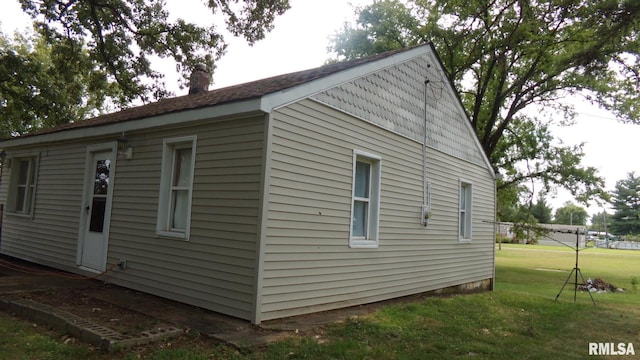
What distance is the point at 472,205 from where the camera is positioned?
445 inches

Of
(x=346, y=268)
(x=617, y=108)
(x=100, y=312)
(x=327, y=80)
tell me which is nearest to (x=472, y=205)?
(x=346, y=268)

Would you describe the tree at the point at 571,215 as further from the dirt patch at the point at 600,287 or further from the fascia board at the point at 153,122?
the fascia board at the point at 153,122

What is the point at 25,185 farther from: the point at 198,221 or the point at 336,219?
the point at 336,219

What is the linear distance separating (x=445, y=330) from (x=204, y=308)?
3465 millimetres

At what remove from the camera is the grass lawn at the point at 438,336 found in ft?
13.7

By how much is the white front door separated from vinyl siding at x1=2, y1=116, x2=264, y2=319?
8.4 inches

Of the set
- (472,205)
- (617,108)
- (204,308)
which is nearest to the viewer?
(204,308)

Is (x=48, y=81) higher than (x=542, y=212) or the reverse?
higher

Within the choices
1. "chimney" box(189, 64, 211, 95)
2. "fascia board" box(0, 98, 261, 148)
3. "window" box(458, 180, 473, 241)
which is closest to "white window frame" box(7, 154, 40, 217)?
"fascia board" box(0, 98, 261, 148)

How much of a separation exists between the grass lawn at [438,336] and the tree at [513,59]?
9203mm

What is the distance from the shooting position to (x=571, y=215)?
93.5m

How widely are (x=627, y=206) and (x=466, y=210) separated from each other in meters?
86.1

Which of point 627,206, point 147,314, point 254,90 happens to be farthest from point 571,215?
point 147,314

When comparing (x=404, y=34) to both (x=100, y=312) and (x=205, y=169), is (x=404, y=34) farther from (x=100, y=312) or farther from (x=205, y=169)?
(x=100, y=312)
